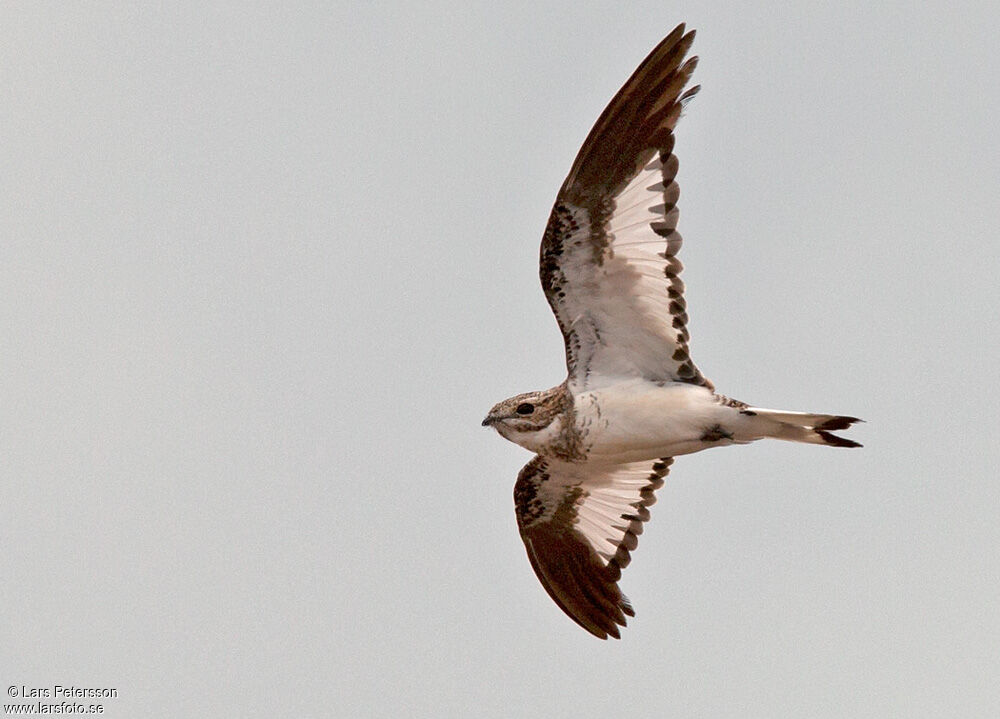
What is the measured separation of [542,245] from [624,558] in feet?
13.1

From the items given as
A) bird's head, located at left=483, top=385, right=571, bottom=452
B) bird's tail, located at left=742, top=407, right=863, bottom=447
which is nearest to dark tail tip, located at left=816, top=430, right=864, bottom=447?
bird's tail, located at left=742, top=407, right=863, bottom=447

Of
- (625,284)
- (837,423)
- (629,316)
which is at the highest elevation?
(625,284)

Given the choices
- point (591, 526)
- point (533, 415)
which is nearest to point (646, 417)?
point (533, 415)

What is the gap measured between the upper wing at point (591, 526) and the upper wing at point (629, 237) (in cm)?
208

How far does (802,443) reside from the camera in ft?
51.6

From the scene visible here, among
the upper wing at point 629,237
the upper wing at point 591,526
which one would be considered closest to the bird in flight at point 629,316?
the upper wing at point 629,237

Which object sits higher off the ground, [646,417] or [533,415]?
[533,415]

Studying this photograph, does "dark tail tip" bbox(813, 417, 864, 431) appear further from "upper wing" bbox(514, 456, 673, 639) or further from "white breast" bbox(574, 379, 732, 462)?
"upper wing" bbox(514, 456, 673, 639)

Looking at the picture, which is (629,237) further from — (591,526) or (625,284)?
(591,526)

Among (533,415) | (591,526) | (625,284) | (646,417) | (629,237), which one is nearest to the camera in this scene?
(629,237)

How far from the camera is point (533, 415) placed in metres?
16.0

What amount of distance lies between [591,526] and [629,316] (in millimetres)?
2975

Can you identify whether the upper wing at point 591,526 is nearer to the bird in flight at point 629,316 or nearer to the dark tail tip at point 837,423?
the bird in flight at point 629,316

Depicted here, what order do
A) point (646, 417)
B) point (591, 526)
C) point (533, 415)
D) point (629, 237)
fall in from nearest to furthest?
point (629, 237) < point (646, 417) < point (533, 415) < point (591, 526)
